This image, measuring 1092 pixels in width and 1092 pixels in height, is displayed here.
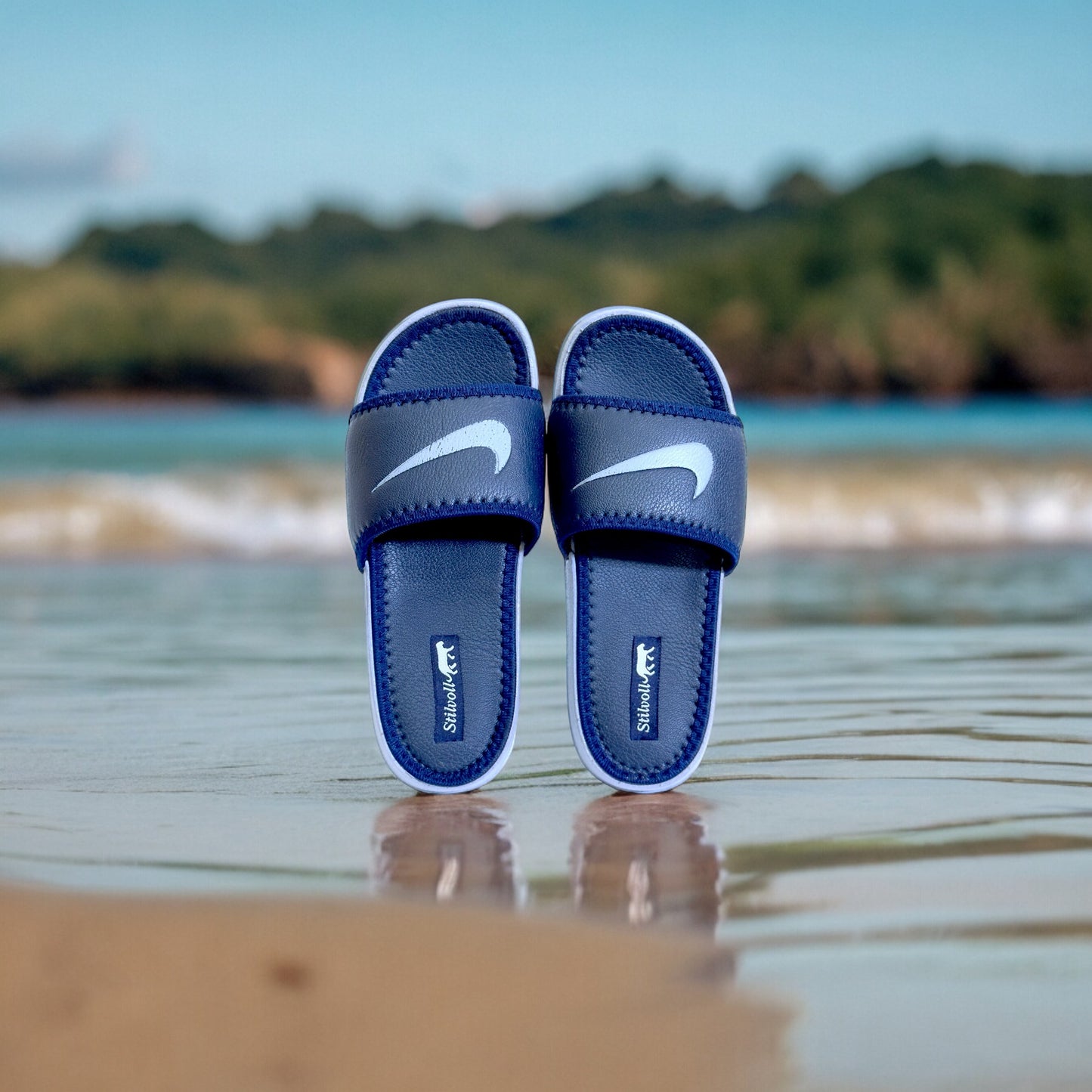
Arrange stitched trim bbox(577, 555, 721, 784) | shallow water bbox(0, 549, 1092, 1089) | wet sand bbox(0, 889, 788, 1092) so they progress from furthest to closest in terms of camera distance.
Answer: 1. stitched trim bbox(577, 555, 721, 784)
2. shallow water bbox(0, 549, 1092, 1089)
3. wet sand bbox(0, 889, 788, 1092)

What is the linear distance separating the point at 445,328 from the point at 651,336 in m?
0.28

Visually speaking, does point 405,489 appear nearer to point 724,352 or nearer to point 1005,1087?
point 1005,1087

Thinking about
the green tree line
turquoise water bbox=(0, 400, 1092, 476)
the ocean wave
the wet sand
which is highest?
the green tree line

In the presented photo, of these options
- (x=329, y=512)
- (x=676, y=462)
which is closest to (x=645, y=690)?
(x=676, y=462)

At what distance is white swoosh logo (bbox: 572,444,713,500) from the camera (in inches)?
68.9

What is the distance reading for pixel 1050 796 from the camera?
1539 millimetres

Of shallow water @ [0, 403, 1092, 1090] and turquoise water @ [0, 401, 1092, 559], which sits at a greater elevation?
turquoise water @ [0, 401, 1092, 559]

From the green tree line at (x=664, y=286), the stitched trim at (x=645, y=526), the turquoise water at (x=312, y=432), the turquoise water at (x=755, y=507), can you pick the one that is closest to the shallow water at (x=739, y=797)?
the stitched trim at (x=645, y=526)

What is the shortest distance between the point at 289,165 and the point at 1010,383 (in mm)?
15588

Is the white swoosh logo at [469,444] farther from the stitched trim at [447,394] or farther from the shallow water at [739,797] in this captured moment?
the shallow water at [739,797]

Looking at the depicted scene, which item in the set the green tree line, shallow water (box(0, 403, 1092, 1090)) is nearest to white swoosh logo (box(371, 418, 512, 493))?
shallow water (box(0, 403, 1092, 1090))

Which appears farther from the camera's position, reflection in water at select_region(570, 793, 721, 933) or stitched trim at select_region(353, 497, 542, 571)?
stitched trim at select_region(353, 497, 542, 571)

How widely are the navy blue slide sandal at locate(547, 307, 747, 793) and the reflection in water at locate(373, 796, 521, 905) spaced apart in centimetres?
20

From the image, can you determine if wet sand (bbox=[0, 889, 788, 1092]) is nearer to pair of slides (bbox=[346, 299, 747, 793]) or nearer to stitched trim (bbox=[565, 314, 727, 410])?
pair of slides (bbox=[346, 299, 747, 793])
